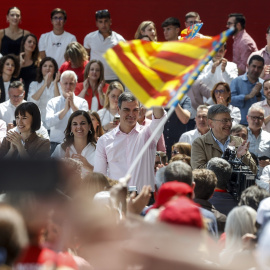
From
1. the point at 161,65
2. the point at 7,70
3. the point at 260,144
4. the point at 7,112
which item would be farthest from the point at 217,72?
the point at 161,65

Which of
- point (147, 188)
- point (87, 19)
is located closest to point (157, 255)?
point (147, 188)

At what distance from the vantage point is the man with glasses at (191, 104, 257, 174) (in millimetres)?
7742

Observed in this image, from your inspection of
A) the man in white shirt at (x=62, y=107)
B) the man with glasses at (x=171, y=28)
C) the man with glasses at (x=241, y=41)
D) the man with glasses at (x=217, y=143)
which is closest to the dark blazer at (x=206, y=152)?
the man with glasses at (x=217, y=143)

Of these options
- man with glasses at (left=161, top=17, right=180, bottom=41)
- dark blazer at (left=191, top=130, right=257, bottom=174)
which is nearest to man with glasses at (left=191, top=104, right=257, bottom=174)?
dark blazer at (left=191, top=130, right=257, bottom=174)

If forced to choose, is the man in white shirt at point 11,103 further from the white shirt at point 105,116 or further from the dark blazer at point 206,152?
the dark blazer at point 206,152

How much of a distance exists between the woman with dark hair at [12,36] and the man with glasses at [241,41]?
3179 millimetres

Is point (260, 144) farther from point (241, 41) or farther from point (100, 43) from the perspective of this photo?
point (100, 43)

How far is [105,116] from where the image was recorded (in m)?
9.82

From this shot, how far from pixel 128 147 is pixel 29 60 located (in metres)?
4.44

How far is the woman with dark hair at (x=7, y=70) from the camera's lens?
10969 millimetres

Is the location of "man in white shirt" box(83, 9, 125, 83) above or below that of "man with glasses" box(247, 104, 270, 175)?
above

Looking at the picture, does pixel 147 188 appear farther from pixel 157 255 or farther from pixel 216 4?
pixel 216 4

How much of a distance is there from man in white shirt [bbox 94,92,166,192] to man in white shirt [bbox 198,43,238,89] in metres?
3.72

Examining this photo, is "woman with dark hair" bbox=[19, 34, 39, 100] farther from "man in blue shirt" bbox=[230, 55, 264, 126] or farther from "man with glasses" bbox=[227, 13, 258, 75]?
"man with glasses" bbox=[227, 13, 258, 75]
